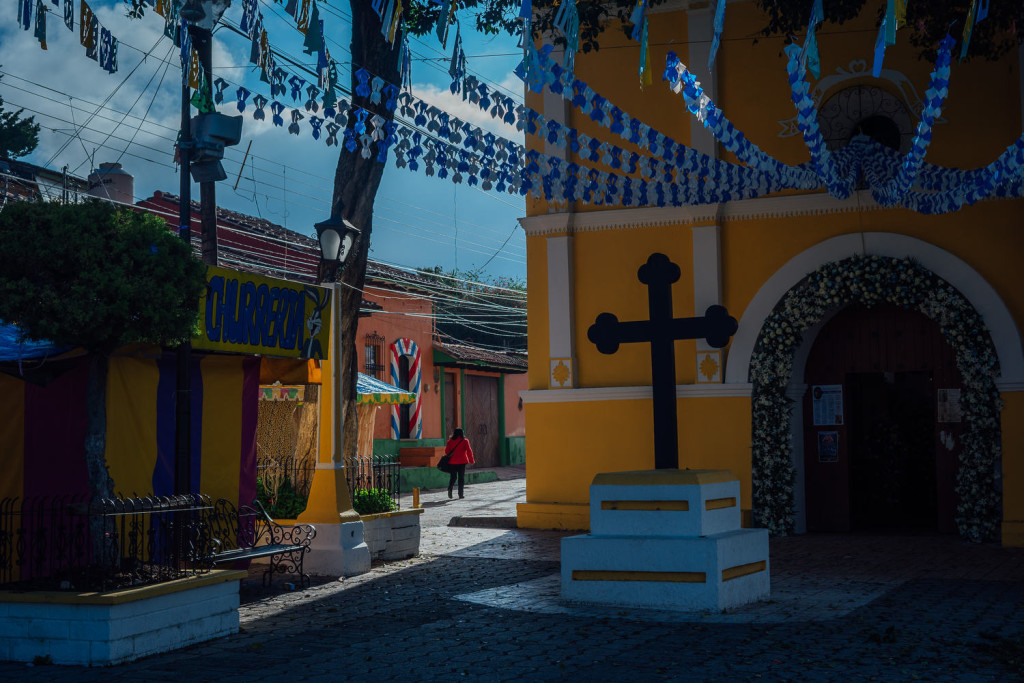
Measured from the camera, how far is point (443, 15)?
7.00 m

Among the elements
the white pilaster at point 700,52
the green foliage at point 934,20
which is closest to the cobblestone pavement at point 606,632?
the green foliage at point 934,20

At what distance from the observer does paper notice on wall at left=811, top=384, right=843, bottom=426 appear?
47.2 feet

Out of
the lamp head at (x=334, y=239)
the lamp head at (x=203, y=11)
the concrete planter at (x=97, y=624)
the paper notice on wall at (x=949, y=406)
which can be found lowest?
the concrete planter at (x=97, y=624)

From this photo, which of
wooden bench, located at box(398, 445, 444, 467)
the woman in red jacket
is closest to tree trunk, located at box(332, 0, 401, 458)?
the woman in red jacket

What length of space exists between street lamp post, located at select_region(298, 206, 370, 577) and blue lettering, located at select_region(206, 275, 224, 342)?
4.95 ft

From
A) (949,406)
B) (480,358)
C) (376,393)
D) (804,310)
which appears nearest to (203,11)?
(804,310)

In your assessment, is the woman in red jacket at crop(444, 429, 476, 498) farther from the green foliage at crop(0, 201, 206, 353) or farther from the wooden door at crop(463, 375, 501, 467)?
the green foliage at crop(0, 201, 206, 353)

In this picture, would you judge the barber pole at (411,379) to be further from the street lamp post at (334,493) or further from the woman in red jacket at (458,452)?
the street lamp post at (334,493)

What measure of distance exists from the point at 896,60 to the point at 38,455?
11627 millimetres

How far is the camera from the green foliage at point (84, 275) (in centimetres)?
711

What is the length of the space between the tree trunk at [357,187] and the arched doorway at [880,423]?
21.3 ft

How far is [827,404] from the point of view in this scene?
14445mm

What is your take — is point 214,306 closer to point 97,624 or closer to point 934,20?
point 97,624

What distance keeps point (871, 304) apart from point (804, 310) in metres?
0.87
